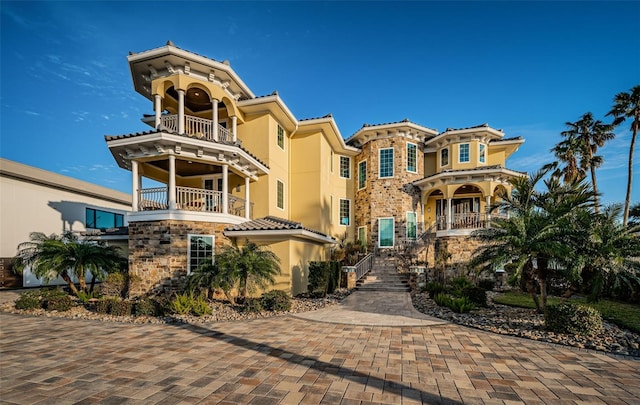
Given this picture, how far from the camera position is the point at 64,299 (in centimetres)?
1001

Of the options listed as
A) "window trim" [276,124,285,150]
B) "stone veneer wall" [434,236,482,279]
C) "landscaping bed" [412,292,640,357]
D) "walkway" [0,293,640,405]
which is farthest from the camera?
"stone veneer wall" [434,236,482,279]

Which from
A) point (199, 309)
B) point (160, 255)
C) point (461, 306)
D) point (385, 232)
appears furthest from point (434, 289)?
point (160, 255)

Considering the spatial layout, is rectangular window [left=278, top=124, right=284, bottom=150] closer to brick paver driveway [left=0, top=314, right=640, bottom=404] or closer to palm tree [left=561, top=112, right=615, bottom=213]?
brick paver driveway [left=0, top=314, right=640, bottom=404]

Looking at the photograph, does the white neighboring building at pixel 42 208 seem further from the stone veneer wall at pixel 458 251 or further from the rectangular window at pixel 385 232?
the stone veneer wall at pixel 458 251

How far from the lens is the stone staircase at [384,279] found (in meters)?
14.6

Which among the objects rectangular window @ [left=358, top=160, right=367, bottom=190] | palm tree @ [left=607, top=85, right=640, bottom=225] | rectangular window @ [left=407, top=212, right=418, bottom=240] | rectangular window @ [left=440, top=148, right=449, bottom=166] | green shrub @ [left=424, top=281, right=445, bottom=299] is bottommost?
green shrub @ [left=424, top=281, right=445, bottom=299]

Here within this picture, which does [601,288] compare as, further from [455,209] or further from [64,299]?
[64,299]

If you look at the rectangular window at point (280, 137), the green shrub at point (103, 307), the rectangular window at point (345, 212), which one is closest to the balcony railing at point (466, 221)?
the rectangular window at point (345, 212)

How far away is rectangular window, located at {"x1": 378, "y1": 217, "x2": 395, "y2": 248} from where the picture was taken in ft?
64.0

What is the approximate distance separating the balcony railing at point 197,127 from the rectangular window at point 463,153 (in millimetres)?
14922

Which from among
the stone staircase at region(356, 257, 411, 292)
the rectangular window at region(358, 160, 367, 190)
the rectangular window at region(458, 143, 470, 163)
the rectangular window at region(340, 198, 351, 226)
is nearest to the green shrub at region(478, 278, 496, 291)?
the stone staircase at region(356, 257, 411, 292)

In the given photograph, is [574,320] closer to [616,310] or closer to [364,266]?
[616,310]

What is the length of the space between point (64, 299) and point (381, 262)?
15292 millimetres

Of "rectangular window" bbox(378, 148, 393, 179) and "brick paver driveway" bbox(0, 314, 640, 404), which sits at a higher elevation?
"rectangular window" bbox(378, 148, 393, 179)
